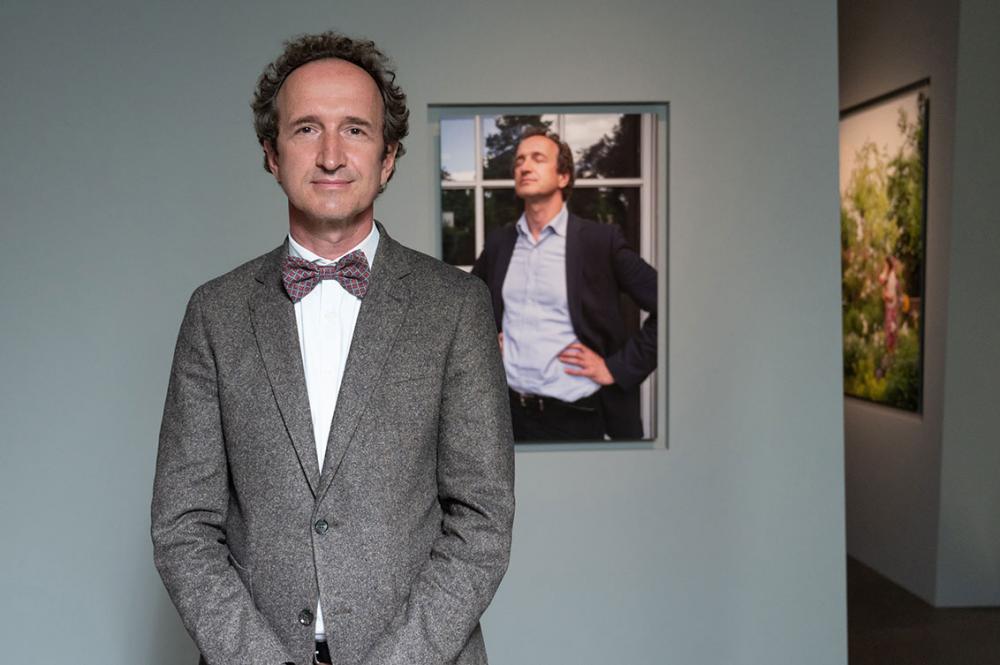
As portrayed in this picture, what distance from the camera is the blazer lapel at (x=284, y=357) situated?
5.36 ft

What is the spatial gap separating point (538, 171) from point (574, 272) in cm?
36

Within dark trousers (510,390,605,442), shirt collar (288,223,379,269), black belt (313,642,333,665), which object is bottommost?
black belt (313,642,333,665)

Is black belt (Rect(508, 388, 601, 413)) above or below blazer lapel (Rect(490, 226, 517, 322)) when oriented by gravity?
below

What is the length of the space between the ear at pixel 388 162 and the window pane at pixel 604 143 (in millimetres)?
1413

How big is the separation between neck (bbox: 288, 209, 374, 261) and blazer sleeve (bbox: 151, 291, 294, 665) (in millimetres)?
237

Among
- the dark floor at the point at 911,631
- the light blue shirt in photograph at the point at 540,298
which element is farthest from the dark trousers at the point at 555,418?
the dark floor at the point at 911,631

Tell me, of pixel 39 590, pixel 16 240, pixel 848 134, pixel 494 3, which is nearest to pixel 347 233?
pixel 494 3

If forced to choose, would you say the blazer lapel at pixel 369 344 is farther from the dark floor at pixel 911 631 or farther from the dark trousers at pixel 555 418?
the dark floor at pixel 911 631

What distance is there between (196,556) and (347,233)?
0.63m

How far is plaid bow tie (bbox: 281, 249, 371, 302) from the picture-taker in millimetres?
1728

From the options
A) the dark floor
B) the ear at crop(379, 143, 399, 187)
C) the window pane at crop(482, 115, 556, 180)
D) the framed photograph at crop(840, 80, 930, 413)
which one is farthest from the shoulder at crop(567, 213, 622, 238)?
the framed photograph at crop(840, 80, 930, 413)

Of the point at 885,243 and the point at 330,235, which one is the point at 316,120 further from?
the point at 885,243

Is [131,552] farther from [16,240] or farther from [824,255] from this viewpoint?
[824,255]

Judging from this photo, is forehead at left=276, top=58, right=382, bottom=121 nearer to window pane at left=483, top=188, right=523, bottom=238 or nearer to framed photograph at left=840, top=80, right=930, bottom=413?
window pane at left=483, top=188, right=523, bottom=238
